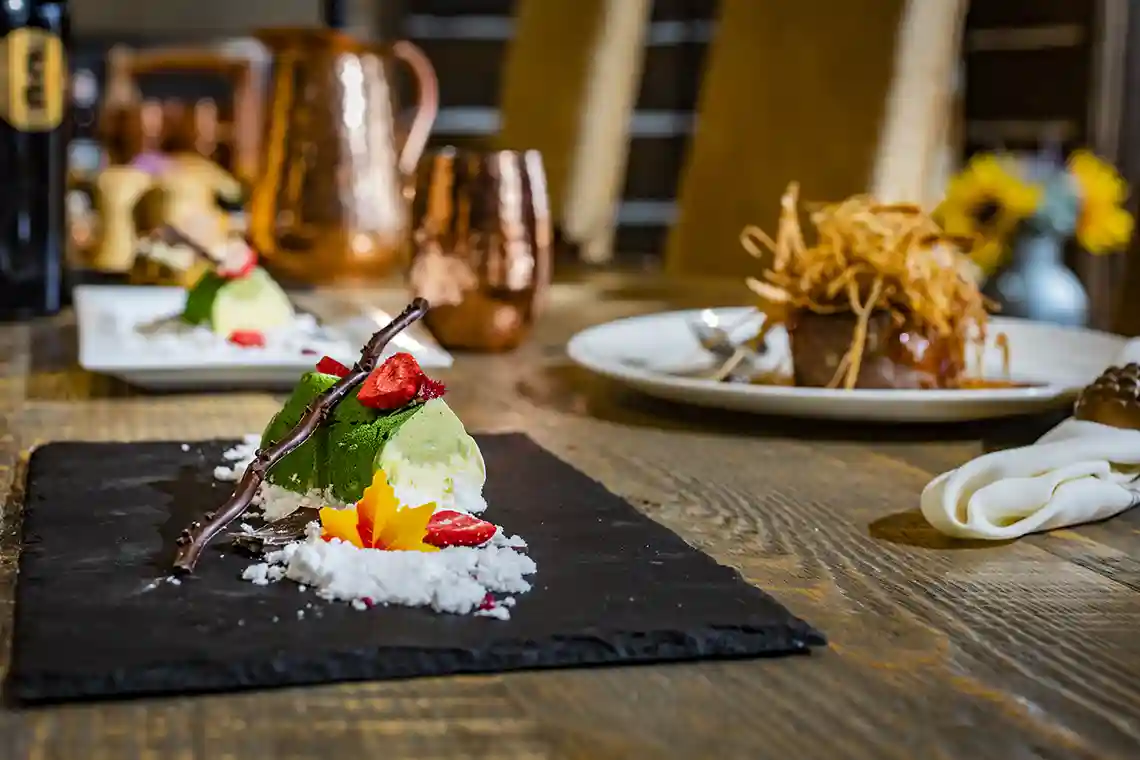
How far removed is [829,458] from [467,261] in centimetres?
54

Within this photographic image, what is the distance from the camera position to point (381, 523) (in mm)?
606

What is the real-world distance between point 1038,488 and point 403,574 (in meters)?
0.36

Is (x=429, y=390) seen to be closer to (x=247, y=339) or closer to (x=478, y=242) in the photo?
(x=247, y=339)

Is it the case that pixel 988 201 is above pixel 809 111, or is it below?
below

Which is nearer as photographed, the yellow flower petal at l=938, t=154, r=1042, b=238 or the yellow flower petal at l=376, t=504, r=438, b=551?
the yellow flower petal at l=376, t=504, r=438, b=551

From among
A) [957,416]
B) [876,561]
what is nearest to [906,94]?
[957,416]

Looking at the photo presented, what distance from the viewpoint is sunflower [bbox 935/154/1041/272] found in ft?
5.87

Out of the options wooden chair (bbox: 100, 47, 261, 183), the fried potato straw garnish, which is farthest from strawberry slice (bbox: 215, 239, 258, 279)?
A: wooden chair (bbox: 100, 47, 261, 183)

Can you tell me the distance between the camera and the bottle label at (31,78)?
1479mm

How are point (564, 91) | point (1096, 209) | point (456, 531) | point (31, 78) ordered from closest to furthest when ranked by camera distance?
1. point (456, 531)
2. point (31, 78)
3. point (1096, 209)
4. point (564, 91)

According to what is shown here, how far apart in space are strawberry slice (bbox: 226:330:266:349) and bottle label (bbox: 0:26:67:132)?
17.5 inches

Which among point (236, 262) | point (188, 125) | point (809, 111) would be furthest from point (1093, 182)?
point (188, 125)

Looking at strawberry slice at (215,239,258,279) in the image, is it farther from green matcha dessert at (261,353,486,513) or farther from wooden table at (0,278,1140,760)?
green matcha dessert at (261,353,486,513)

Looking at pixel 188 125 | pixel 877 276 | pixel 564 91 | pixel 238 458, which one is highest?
pixel 564 91
